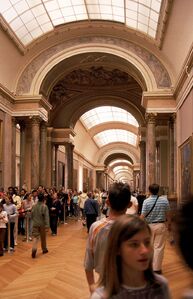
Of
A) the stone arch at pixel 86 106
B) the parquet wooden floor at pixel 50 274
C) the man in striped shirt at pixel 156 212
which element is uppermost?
the stone arch at pixel 86 106

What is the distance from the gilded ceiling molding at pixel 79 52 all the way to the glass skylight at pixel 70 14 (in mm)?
950

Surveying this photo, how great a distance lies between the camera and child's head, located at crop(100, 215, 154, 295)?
6.60 ft

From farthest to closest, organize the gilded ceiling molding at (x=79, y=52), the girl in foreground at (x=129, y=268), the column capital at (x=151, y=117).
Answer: the gilded ceiling molding at (x=79, y=52) → the column capital at (x=151, y=117) → the girl in foreground at (x=129, y=268)

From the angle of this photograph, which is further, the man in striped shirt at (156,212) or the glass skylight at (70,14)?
the glass skylight at (70,14)

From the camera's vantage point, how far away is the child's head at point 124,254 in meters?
2.01

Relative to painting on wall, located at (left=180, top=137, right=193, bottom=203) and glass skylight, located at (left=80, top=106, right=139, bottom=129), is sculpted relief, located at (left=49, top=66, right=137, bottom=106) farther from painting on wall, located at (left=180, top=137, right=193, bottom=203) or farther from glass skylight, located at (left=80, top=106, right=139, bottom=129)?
painting on wall, located at (left=180, top=137, right=193, bottom=203)

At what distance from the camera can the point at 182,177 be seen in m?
17.9

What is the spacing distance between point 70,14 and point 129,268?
20.7m

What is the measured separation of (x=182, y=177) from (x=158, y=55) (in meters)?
6.65

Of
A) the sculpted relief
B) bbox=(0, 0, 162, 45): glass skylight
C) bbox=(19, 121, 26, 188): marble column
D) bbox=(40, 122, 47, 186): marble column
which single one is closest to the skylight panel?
bbox=(0, 0, 162, 45): glass skylight

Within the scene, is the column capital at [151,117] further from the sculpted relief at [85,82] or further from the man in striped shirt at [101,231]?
the man in striped shirt at [101,231]

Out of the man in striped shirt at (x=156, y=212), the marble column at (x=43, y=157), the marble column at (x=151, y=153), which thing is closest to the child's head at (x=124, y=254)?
the man in striped shirt at (x=156, y=212)

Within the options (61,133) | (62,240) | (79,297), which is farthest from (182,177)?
(61,133)

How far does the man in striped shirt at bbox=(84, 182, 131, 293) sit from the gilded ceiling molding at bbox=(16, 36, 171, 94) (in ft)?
60.1
